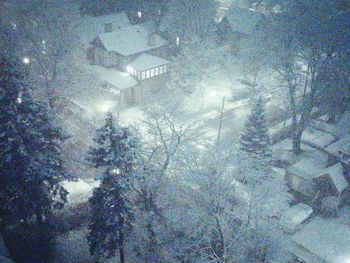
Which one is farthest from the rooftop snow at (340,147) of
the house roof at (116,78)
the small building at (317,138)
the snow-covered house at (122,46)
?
the snow-covered house at (122,46)

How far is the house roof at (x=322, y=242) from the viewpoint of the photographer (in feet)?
78.8

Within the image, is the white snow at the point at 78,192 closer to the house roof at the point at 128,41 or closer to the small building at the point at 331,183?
the small building at the point at 331,183

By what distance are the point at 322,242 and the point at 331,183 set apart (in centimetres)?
493

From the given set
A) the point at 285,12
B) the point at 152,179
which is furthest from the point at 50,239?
the point at 285,12

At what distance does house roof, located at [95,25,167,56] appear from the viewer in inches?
1726

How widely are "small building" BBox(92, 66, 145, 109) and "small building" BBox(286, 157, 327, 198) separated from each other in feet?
68.2

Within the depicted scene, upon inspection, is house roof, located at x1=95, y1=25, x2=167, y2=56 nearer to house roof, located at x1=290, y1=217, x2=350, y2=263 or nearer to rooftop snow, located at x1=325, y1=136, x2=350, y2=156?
rooftop snow, located at x1=325, y1=136, x2=350, y2=156

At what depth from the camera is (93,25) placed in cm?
4816

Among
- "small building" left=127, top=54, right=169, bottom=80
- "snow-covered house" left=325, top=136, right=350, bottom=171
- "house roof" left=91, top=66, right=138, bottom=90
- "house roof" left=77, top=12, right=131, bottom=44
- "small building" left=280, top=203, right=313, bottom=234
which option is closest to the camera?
"small building" left=280, top=203, right=313, bottom=234

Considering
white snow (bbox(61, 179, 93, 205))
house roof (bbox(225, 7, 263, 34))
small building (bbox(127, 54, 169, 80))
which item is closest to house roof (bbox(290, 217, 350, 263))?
white snow (bbox(61, 179, 93, 205))

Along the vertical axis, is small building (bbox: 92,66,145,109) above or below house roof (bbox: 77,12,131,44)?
below

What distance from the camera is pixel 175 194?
82.7 ft

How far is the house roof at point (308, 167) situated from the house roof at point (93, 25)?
31770mm

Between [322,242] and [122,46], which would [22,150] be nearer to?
[322,242]
